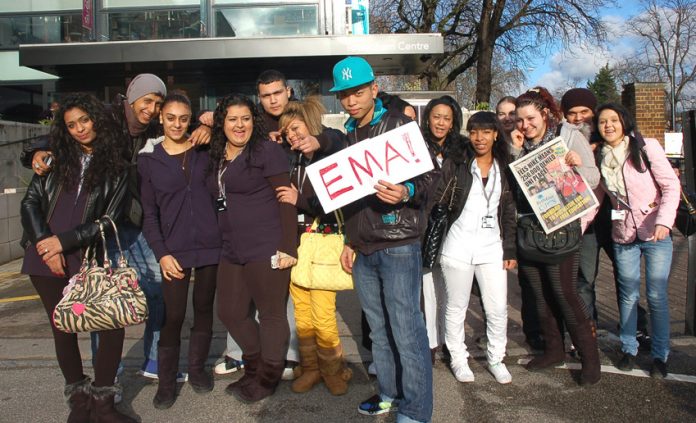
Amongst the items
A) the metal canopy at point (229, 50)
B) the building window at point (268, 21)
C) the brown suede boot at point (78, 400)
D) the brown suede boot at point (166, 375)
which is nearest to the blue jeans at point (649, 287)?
the brown suede boot at point (166, 375)

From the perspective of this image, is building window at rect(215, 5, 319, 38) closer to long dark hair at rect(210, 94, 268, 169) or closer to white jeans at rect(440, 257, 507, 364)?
long dark hair at rect(210, 94, 268, 169)

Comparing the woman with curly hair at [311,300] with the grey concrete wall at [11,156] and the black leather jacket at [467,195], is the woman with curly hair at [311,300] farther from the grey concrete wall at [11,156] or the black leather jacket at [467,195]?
the grey concrete wall at [11,156]

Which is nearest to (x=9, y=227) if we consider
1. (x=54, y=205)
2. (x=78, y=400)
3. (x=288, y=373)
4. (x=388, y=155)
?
(x=54, y=205)

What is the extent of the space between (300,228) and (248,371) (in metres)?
1.03

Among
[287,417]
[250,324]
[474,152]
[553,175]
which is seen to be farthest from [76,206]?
[553,175]

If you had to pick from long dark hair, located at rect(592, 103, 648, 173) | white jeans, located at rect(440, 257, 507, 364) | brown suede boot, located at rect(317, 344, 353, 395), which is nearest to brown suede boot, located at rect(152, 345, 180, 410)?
brown suede boot, located at rect(317, 344, 353, 395)

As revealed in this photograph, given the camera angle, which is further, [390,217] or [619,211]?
[619,211]

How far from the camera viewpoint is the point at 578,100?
14.0 feet

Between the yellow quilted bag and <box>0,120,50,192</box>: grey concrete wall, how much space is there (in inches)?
308

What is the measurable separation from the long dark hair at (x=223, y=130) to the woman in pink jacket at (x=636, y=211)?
2.41 m

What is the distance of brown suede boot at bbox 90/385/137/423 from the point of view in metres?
3.16

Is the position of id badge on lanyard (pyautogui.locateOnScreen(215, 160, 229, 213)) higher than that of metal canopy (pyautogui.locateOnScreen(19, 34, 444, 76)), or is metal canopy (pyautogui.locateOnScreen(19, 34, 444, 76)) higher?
metal canopy (pyautogui.locateOnScreen(19, 34, 444, 76))

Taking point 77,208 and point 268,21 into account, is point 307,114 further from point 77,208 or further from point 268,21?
point 268,21

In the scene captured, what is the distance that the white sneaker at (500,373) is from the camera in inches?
147
